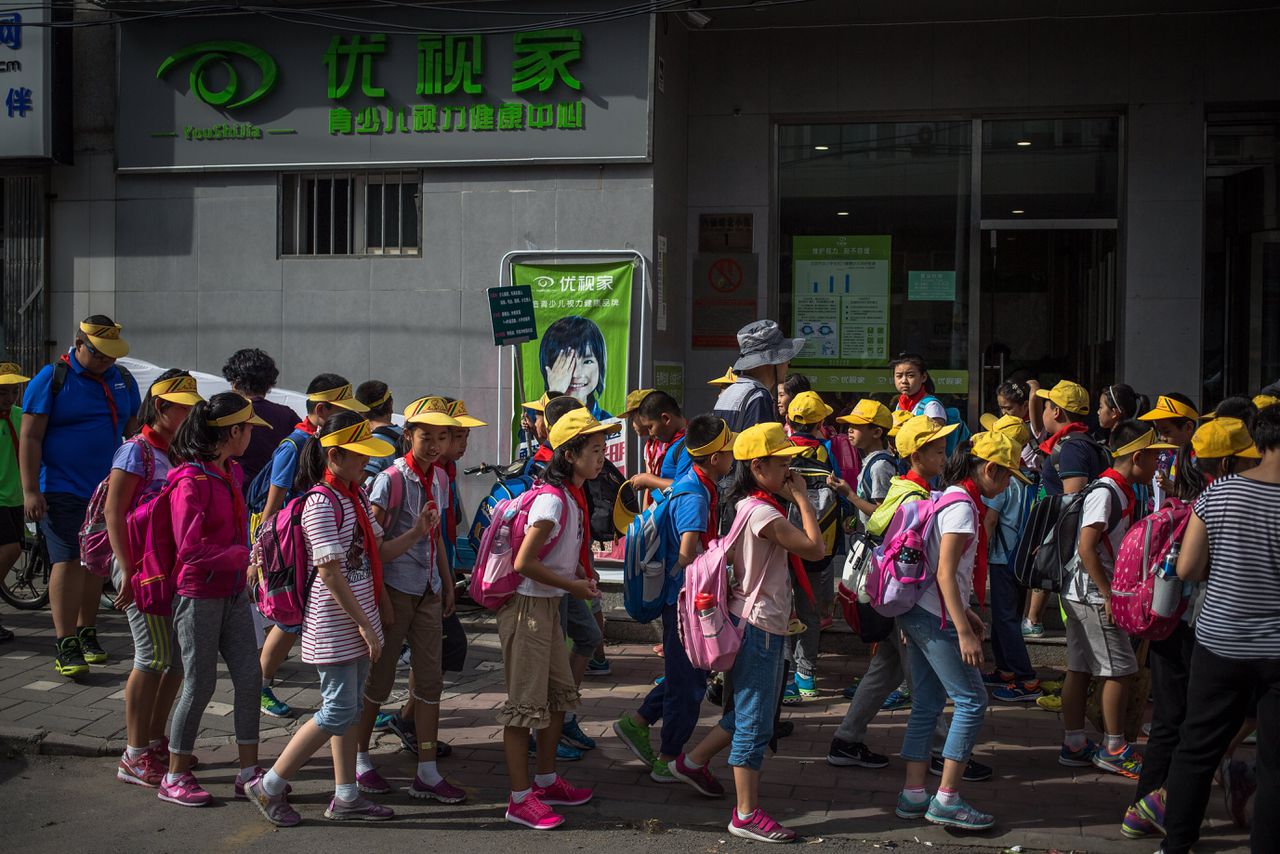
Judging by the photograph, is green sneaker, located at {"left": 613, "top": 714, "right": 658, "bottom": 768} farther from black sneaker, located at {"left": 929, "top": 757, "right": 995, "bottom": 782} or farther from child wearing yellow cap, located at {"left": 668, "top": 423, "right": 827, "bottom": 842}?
black sneaker, located at {"left": 929, "top": 757, "right": 995, "bottom": 782}

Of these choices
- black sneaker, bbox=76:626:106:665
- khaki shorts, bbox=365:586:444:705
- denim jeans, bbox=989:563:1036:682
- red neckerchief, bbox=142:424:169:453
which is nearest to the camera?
khaki shorts, bbox=365:586:444:705

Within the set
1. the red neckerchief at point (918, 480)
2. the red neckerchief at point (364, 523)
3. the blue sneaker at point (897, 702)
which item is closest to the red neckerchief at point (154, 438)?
the red neckerchief at point (364, 523)

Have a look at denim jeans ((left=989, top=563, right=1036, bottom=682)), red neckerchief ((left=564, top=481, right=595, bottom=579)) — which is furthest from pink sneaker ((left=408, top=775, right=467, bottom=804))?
denim jeans ((left=989, top=563, right=1036, bottom=682))

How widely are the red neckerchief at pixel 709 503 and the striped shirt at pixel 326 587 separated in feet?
4.99

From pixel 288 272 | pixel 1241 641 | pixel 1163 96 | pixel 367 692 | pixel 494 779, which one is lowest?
pixel 494 779

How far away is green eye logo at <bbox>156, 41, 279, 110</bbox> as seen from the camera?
11164mm

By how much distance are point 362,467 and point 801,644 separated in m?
3.28

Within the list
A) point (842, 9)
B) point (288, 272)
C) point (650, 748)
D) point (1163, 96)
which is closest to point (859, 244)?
point (842, 9)

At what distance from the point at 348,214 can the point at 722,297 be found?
361cm

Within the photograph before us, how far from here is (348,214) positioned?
11.5m

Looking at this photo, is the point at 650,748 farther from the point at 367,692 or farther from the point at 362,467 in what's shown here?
the point at 362,467

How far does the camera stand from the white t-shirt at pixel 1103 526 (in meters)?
5.68

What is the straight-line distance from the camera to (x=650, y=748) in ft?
19.7

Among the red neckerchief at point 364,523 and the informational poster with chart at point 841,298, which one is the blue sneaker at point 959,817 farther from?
the informational poster with chart at point 841,298
